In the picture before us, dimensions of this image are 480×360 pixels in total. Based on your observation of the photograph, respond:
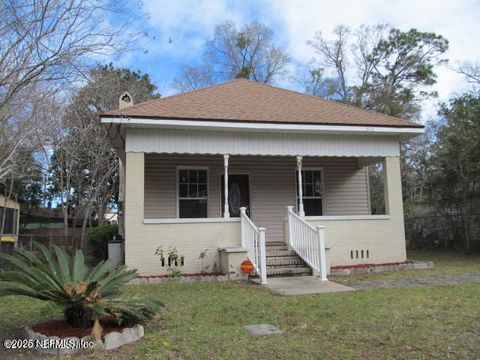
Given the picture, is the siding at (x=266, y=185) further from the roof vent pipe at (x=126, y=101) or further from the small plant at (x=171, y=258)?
the small plant at (x=171, y=258)

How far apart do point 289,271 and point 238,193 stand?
12.6 ft

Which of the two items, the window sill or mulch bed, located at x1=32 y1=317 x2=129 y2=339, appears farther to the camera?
the window sill

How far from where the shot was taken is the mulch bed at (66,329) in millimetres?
4738

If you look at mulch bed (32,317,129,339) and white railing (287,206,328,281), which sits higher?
white railing (287,206,328,281)

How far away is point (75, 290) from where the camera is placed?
4.61 m

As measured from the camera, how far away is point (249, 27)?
33938 mm

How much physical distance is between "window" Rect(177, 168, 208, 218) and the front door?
82 cm

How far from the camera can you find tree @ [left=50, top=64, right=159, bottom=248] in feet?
66.2

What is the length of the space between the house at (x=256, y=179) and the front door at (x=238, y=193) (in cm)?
3

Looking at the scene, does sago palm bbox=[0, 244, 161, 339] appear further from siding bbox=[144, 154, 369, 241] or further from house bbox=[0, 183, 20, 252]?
house bbox=[0, 183, 20, 252]

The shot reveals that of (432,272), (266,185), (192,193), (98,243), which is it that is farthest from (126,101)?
(432,272)

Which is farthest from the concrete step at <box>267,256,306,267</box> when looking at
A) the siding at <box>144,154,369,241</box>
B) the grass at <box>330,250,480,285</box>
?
the siding at <box>144,154,369,241</box>

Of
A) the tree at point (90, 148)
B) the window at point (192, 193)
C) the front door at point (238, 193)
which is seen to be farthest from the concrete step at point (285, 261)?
the tree at point (90, 148)

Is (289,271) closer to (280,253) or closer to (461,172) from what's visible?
(280,253)
